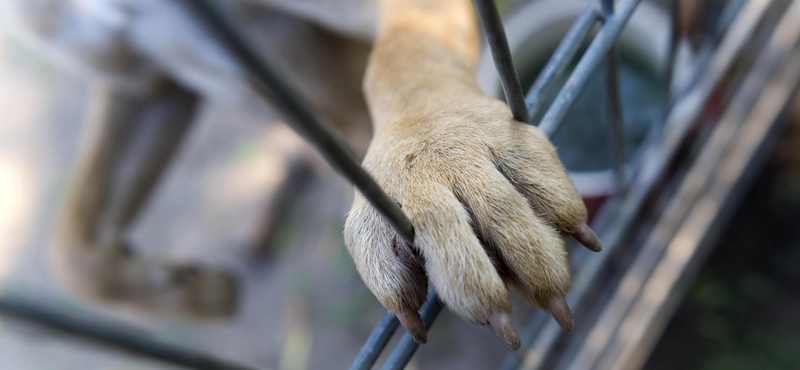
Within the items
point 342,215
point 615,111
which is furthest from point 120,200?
point 615,111

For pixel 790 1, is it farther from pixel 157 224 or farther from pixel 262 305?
pixel 157 224

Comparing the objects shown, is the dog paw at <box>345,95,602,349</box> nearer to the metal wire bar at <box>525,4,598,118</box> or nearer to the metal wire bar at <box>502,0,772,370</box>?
the metal wire bar at <box>525,4,598,118</box>

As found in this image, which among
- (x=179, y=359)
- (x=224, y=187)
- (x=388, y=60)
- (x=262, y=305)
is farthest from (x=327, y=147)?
(x=224, y=187)

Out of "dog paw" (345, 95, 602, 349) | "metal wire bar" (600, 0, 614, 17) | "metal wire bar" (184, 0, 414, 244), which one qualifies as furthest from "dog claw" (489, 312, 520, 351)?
"metal wire bar" (600, 0, 614, 17)

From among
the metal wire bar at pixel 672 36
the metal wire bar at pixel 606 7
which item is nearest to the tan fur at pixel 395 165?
the metal wire bar at pixel 606 7

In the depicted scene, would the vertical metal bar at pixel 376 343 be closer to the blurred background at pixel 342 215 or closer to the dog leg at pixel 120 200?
the blurred background at pixel 342 215

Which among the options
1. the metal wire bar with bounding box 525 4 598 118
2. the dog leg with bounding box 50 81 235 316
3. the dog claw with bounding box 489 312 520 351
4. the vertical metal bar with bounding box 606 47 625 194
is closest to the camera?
A: the dog claw with bounding box 489 312 520 351
